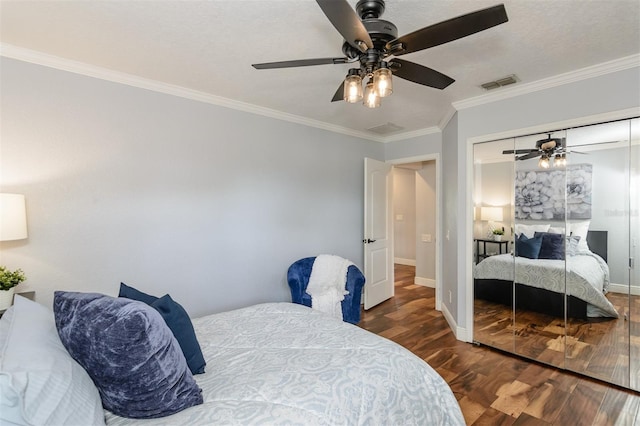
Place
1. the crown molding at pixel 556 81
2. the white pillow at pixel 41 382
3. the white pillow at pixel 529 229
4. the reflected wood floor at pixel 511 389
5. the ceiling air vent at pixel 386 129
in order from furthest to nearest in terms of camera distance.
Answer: the ceiling air vent at pixel 386 129, the white pillow at pixel 529 229, the crown molding at pixel 556 81, the reflected wood floor at pixel 511 389, the white pillow at pixel 41 382

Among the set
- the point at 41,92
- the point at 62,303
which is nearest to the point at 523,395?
the point at 62,303

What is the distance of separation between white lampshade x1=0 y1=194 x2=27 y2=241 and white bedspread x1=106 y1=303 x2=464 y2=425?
1.33 meters

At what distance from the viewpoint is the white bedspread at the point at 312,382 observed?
1.14m

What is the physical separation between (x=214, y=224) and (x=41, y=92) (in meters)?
1.66

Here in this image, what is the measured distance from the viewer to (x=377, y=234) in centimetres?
454

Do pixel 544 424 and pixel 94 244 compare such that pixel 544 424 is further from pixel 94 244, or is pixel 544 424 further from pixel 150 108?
pixel 150 108

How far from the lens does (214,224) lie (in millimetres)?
3129

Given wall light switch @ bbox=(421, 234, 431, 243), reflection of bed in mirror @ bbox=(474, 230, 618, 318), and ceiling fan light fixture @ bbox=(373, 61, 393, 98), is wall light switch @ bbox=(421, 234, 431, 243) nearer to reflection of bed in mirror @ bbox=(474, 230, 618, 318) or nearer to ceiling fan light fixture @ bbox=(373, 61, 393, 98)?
reflection of bed in mirror @ bbox=(474, 230, 618, 318)

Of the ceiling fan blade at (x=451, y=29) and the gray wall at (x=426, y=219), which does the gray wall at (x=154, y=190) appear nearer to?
the ceiling fan blade at (x=451, y=29)

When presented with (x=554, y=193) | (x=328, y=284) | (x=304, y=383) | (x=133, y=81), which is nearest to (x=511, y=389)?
(x=554, y=193)

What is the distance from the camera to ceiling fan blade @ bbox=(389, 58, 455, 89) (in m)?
1.67

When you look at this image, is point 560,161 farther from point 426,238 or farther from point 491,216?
point 426,238

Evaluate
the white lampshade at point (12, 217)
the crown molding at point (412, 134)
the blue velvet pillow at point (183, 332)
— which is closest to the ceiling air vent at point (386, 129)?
the crown molding at point (412, 134)

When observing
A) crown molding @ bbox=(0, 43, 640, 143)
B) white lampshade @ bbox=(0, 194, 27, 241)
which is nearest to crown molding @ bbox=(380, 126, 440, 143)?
crown molding @ bbox=(0, 43, 640, 143)
